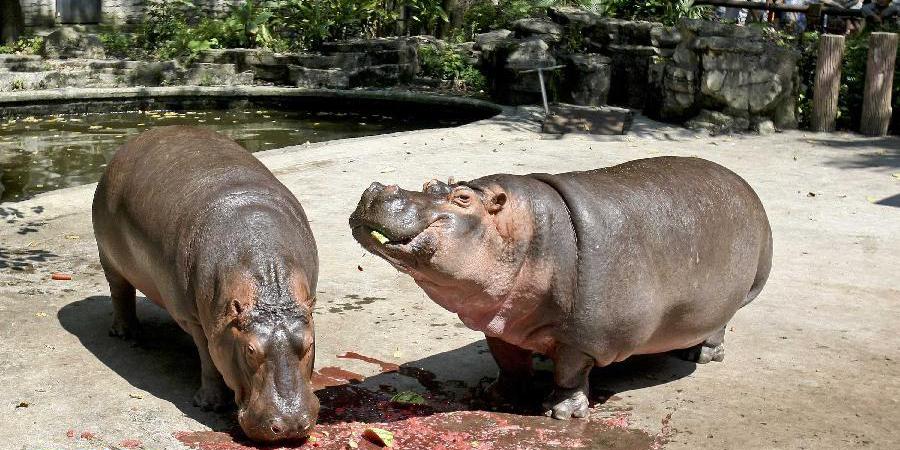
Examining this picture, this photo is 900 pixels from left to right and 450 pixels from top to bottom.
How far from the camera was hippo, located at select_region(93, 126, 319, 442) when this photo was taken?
4.76 metres

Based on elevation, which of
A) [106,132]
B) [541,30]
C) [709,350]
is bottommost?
[106,132]

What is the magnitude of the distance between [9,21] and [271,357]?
17.4 m

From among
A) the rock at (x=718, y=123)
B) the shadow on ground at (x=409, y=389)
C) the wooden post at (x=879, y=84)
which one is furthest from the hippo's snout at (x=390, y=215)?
the wooden post at (x=879, y=84)

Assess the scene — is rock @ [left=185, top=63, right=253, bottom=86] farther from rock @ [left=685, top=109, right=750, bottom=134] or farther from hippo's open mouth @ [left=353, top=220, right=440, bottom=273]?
hippo's open mouth @ [left=353, top=220, right=440, bottom=273]

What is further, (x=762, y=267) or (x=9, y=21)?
(x=9, y=21)

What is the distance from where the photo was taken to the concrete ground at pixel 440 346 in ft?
17.2

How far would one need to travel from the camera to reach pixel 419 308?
707cm

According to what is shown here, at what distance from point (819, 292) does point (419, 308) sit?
2.58 meters

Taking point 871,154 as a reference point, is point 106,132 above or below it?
below

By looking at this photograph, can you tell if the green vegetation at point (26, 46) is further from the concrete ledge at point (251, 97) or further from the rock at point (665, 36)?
the rock at point (665, 36)

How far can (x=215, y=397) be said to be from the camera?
17.6ft

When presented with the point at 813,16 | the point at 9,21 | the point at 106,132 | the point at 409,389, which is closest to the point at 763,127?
the point at 813,16

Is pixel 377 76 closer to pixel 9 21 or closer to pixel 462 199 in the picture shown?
pixel 9 21

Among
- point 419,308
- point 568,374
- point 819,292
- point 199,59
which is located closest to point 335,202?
point 419,308
